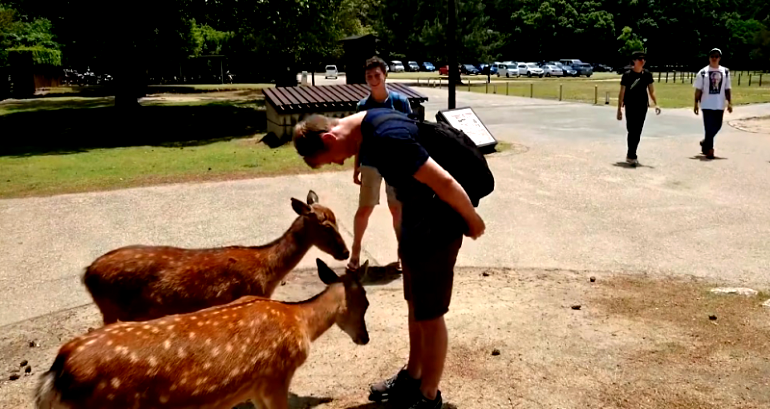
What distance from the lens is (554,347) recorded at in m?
5.28

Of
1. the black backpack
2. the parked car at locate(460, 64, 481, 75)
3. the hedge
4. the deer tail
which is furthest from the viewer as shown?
the parked car at locate(460, 64, 481, 75)

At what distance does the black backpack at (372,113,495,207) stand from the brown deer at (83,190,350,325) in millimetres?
1614

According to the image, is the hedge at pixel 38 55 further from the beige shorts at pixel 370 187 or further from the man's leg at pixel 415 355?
the man's leg at pixel 415 355

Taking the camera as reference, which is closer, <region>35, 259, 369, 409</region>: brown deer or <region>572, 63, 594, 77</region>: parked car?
<region>35, 259, 369, 409</region>: brown deer

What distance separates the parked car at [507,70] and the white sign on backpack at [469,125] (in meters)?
55.5

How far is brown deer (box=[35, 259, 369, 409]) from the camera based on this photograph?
3211mm

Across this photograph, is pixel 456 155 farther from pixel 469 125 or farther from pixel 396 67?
pixel 396 67

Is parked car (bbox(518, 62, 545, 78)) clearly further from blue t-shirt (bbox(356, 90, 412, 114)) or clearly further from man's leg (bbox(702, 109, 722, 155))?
blue t-shirt (bbox(356, 90, 412, 114))

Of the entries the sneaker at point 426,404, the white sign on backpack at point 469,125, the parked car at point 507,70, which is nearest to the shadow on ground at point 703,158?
the white sign on backpack at point 469,125

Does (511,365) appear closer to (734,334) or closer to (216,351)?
(734,334)

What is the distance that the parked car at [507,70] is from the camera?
6956 centimetres

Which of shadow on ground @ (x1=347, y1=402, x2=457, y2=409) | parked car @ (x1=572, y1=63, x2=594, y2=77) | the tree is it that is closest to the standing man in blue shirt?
shadow on ground @ (x1=347, y1=402, x2=457, y2=409)

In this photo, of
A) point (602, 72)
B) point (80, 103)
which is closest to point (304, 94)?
point (80, 103)

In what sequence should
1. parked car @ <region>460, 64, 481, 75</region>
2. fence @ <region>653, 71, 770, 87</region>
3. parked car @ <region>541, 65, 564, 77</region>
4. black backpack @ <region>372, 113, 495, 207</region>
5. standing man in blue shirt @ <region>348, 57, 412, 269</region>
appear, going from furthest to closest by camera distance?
1. parked car @ <region>460, 64, 481, 75</region>
2. parked car @ <region>541, 65, 564, 77</region>
3. fence @ <region>653, 71, 770, 87</region>
4. standing man in blue shirt @ <region>348, 57, 412, 269</region>
5. black backpack @ <region>372, 113, 495, 207</region>
